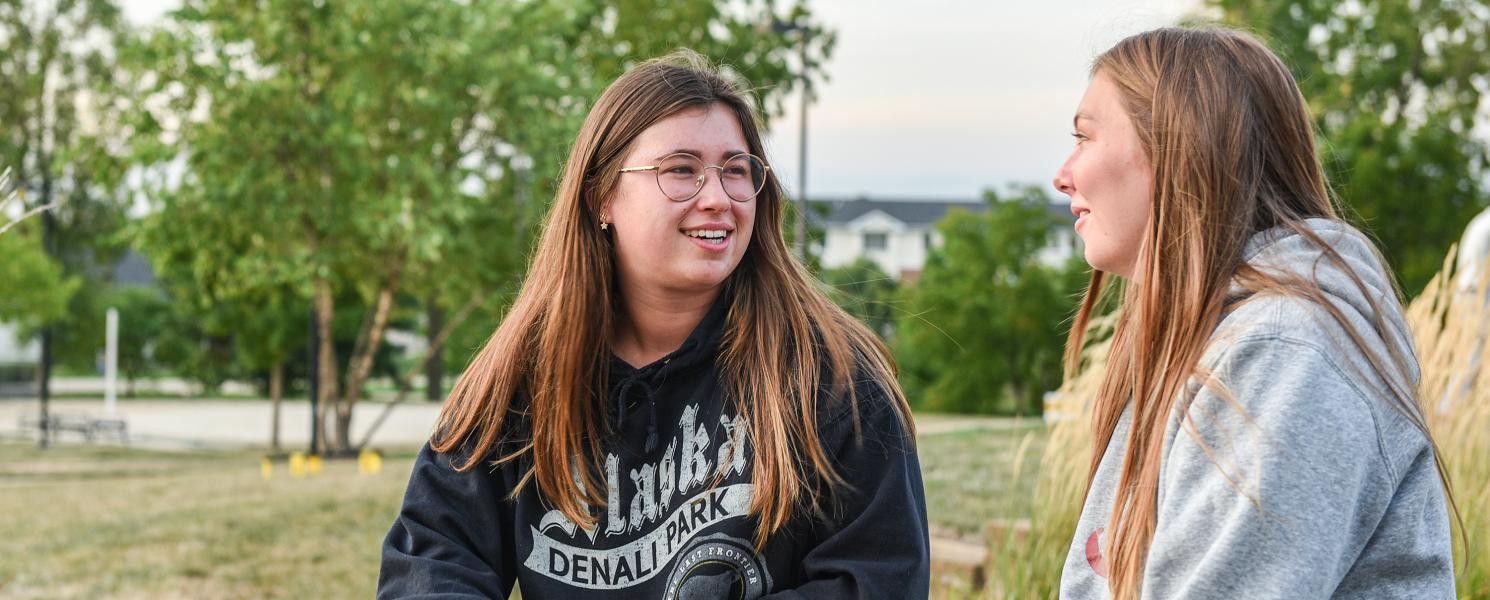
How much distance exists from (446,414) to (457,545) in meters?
0.30

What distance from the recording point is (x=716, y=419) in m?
2.24

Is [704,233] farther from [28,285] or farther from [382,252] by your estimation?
[28,285]

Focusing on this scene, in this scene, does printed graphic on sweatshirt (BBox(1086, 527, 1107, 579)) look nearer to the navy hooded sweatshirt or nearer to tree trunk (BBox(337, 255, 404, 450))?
the navy hooded sweatshirt

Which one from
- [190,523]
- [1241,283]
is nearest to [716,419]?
[1241,283]

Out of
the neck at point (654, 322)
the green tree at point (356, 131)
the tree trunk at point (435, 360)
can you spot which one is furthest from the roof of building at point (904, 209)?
the neck at point (654, 322)

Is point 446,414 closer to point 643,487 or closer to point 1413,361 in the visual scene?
point 643,487

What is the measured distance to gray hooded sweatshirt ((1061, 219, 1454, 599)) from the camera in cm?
129

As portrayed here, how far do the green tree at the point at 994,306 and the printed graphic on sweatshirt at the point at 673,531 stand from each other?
93.1 feet

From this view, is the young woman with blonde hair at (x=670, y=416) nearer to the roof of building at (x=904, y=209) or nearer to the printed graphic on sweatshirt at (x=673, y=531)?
the printed graphic on sweatshirt at (x=673, y=531)

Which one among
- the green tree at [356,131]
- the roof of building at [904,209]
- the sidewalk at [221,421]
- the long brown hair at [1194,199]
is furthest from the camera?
the roof of building at [904,209]

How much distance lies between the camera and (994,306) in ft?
102

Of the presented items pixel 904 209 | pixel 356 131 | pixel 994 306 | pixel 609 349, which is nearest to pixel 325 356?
pixel 356 131

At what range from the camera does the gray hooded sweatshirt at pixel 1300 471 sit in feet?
4.25

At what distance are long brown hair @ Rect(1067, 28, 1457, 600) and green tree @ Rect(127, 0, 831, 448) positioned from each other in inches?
546
